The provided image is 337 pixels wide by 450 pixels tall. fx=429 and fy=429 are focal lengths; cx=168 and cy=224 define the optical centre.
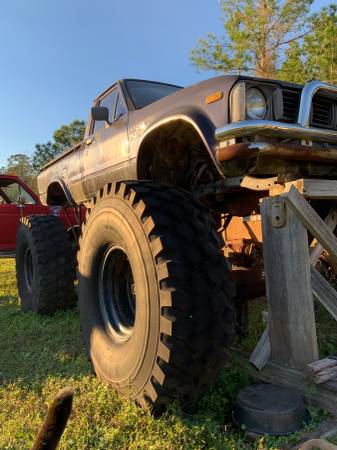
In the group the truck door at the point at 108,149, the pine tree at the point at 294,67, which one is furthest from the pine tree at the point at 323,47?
the truck door at the point at 108,149

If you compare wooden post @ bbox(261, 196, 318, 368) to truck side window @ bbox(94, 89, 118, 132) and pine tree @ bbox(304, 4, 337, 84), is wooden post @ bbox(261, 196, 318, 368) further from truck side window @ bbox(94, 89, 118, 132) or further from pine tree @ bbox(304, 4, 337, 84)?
pine tree @ bbox(304, 4, 337, 84)

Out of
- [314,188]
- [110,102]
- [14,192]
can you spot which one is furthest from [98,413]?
[14,192]

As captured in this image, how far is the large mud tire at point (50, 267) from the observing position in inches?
187

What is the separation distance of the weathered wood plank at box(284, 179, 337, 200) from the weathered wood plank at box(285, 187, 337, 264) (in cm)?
6

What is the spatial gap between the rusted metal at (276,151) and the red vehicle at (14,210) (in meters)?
7.56

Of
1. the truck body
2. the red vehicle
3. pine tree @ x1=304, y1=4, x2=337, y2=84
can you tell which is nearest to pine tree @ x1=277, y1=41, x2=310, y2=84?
pine tree @ x1=304, y1=4, x2=337, y2=84

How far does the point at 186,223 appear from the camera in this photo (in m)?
2.44

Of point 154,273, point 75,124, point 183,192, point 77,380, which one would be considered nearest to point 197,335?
point 154,273

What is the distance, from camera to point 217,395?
2.43 m

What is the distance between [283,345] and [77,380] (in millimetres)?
1357

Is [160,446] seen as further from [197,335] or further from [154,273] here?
[154,273]

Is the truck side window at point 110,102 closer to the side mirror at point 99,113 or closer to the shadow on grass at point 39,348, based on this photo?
the side mirror at point 99,113

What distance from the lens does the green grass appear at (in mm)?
2031

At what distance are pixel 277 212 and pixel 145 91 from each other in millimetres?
2347
